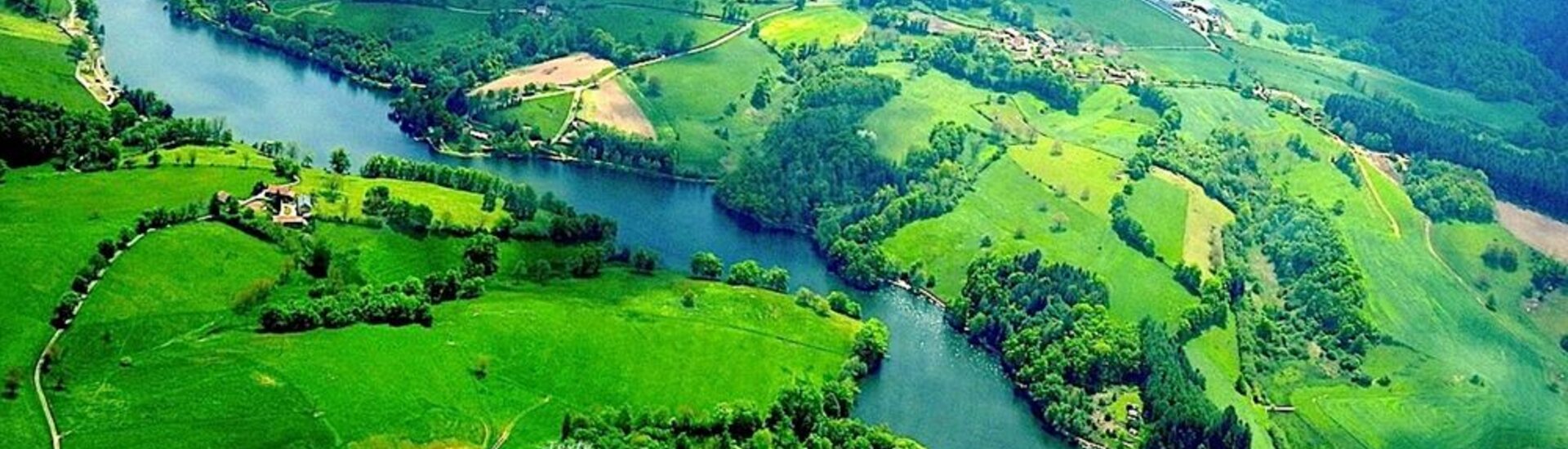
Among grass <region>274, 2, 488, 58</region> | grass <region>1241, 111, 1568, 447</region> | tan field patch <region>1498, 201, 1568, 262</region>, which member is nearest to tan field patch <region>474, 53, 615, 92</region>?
grass <region>274, 2, 488, 58</region>

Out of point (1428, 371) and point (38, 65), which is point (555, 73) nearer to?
point (38, 65)

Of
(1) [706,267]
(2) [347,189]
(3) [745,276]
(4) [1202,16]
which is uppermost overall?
(4) [1202,16]

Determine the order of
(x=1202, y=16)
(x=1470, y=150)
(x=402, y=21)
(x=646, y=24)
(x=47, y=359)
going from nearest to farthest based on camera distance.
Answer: (x=47, y=359) < (x=1470, y=150) < (x=402, y=21) < (x=646, y=24) < (x=1202, y=16)

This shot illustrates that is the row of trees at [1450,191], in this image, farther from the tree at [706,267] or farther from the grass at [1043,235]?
the tree at [706,267]

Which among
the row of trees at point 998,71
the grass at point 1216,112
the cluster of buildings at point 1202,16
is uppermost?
the cluster of buildings at point 1202,16

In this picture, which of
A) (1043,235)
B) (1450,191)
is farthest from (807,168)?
(1450,191)

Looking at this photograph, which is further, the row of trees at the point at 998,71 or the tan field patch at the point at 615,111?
the row of trees at the point at 998,71

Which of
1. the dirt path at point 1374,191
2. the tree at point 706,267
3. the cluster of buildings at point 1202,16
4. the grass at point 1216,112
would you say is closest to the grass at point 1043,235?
the tree at point 706,267

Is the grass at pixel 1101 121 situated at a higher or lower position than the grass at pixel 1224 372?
higher
